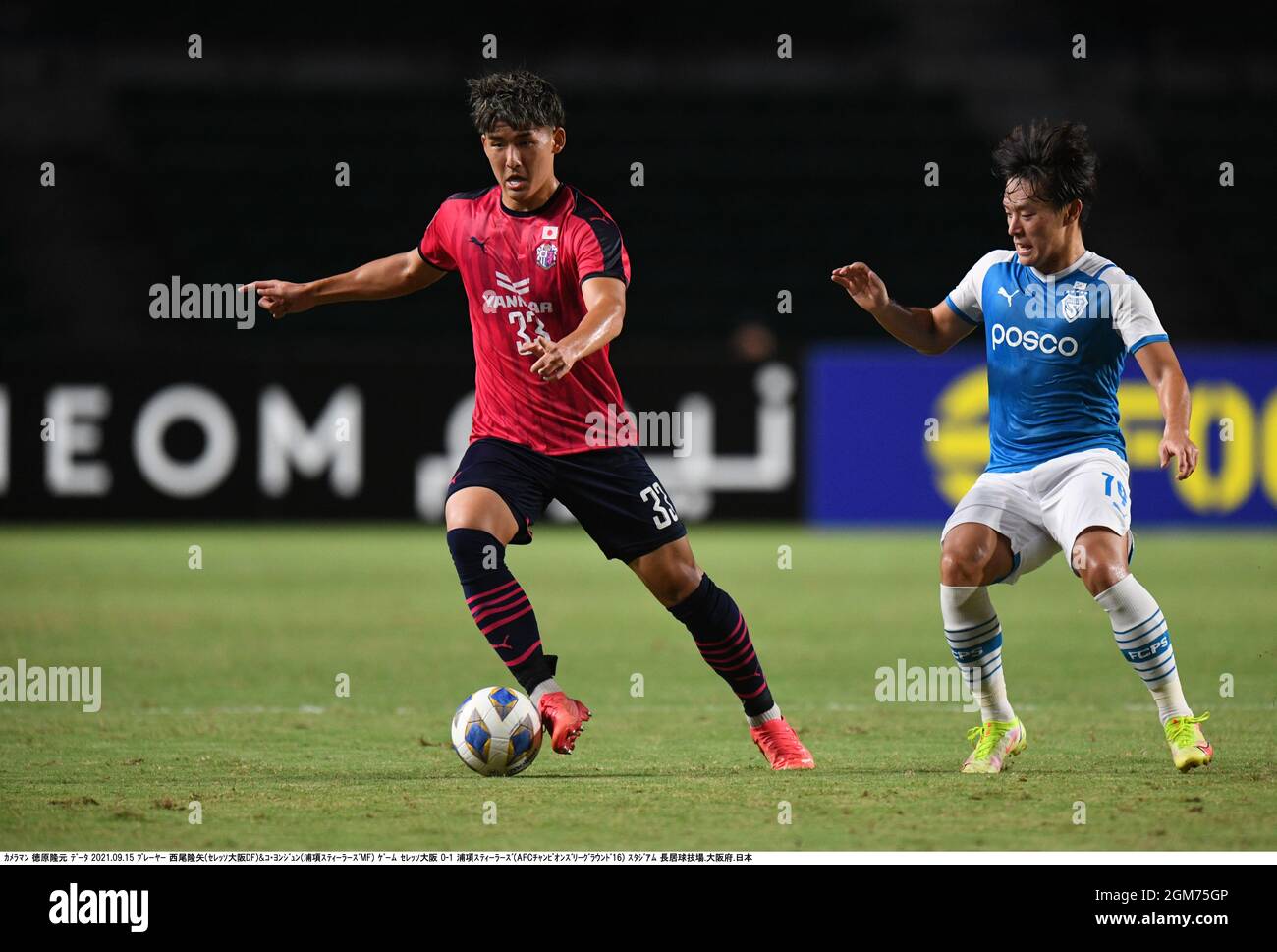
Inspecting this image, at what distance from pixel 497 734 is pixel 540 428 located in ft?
3.26

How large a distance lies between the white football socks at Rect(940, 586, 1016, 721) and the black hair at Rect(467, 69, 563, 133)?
6.46ft

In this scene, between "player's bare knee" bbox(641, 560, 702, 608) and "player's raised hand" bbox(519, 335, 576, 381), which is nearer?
"player's raised hand" bbox(519, 335, 576, 381)

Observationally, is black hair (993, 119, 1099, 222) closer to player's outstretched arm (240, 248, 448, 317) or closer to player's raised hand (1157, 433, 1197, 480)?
player's raised hand (1157, 433, 1197, 480)

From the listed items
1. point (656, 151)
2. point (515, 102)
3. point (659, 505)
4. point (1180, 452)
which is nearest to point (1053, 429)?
point (1180, 452)

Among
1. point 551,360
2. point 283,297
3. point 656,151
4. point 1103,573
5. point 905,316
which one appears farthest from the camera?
point 656,151

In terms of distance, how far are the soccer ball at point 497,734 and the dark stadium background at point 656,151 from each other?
520 inches

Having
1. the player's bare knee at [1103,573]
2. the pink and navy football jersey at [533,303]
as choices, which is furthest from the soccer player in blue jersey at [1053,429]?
the pink and navy football jersey at [533,303]

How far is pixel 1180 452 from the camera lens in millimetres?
5496

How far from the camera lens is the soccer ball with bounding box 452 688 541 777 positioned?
5723 millimetres

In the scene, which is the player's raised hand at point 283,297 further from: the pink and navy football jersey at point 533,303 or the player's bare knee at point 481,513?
the player's bare knee at point 481,513

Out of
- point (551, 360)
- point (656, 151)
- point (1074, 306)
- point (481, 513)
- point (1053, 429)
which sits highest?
point (656, 151)

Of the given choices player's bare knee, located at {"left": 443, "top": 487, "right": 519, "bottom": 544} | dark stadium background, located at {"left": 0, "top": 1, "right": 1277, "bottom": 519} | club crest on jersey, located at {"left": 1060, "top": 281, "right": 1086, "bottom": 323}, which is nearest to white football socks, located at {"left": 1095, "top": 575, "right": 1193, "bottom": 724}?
club crest on jersey, located at {"left": 1060, "top": 281, "right": 1086, "bottom": 323}

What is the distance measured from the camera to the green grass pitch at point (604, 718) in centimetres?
489

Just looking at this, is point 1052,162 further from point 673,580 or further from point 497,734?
point 497,734
